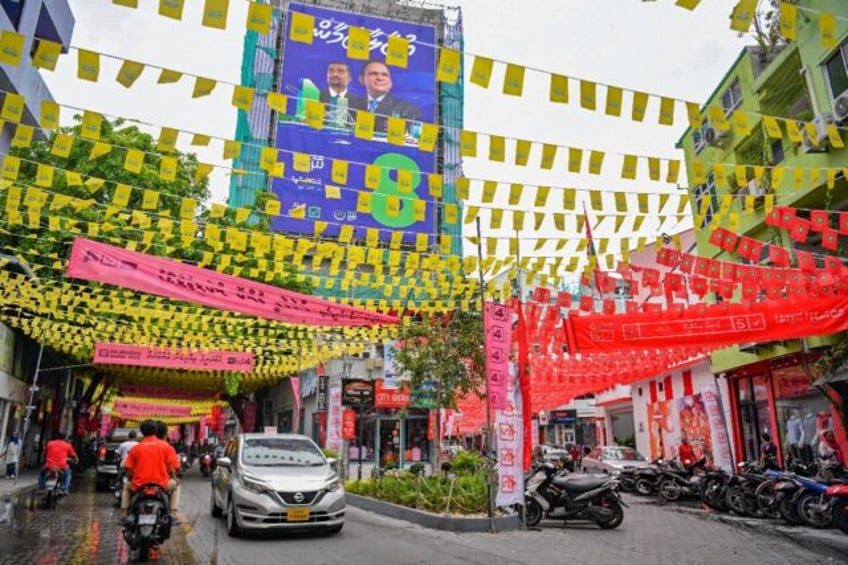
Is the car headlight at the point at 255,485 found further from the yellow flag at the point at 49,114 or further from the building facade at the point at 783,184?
the building facade at the point at 783,184

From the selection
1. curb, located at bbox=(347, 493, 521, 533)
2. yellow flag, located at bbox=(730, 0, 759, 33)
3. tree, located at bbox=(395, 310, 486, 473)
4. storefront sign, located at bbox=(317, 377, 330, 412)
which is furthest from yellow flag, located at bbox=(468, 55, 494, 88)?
storefront sign, located at bbox=(317, 377, 330, 412)

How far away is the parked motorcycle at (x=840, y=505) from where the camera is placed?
9.12 m

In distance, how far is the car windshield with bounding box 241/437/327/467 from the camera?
9.05 metres

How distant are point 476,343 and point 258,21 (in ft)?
35.2

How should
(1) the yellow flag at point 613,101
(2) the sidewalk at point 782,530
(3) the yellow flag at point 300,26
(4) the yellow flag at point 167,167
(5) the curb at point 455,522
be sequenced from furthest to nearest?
(5) the curb at point 455,522
(2) the sidewalk at point 782,530
(4) the yellow flag at point 167,167
(1) the yellow flag at point 613,101
(3) the yellow flag at point 300,26

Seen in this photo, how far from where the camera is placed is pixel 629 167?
686 cm

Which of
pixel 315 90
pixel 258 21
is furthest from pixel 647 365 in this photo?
pixel 315 90

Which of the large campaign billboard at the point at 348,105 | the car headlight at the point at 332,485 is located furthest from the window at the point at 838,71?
the large campaign billboard at the point at 348,105

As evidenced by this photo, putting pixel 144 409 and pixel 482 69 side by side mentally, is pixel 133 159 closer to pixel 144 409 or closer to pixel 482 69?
pixel 482 69

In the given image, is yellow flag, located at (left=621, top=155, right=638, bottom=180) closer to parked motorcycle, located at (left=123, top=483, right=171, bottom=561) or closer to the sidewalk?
the sidewalk

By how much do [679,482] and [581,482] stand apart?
6.24 metres

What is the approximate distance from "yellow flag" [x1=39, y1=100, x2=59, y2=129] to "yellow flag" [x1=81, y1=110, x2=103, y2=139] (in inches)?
10.2

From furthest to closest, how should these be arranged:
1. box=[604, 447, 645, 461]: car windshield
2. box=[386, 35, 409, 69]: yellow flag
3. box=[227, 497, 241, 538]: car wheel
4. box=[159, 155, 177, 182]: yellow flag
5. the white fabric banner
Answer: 1. box=[604, 447, 645, 461]: car windshield
2. the white fabric banner
3. box=[227, 497, 241, 538]: car wheel
4. box=[159, 155, 177, 182]: yellow flag
5. box=[386, 35, 409, 69]: yellow flag

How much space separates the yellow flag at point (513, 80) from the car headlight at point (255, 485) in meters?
6.12
